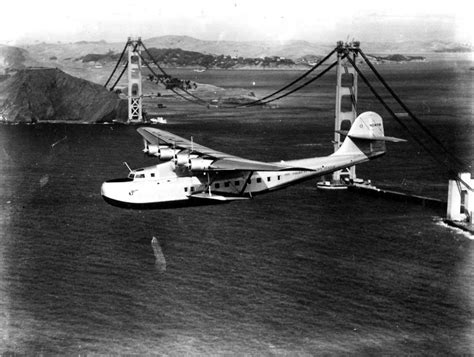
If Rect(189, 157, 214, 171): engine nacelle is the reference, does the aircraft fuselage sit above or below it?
below

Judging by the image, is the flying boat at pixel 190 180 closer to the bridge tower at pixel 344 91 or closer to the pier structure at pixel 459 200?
the pier structure at pixel 459 200

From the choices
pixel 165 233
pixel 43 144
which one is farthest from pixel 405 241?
pixel 43 144

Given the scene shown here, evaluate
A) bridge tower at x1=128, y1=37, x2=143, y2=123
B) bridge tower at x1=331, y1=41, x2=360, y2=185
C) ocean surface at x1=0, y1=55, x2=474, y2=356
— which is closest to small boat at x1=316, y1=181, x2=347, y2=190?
bridge tower at x1=331, y1=41, x2=360, y2=185

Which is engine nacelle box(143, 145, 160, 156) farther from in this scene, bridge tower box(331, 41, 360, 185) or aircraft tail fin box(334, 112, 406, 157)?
bridge tower box(331, 41, 360, 185)

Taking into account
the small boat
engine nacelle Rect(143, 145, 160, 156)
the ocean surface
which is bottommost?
the ocean surface

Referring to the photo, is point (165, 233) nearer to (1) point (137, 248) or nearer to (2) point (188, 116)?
(1) point (137, 248)

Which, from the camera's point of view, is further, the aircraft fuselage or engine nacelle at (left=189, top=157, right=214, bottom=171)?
the aircraft fuselage

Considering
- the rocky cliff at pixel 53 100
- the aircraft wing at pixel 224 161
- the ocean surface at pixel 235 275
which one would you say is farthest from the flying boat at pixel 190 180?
the rocky cliff at pixel 53 100
